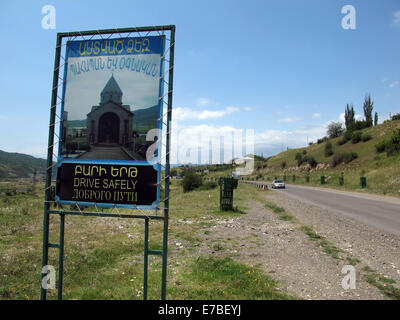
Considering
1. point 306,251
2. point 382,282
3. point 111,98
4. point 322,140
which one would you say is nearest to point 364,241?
point 306,251

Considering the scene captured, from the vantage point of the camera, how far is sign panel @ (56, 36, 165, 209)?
13.0 feet

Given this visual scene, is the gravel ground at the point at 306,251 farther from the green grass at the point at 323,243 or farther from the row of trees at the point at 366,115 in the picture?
the row of trees at the point at 366,115

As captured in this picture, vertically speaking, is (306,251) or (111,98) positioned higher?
(111,98)

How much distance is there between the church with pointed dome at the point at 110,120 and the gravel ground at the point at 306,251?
3.58 meters

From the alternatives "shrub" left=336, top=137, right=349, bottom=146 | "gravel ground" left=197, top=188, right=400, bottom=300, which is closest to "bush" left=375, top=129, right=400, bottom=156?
"shrub" left=336, top=137, right=349, bottom=146

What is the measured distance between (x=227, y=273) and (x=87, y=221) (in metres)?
8.33

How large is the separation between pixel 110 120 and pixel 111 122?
0.04 metres

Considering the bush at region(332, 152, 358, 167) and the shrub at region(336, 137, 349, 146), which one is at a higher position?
the shrub at region(336, 137, 349, 146)

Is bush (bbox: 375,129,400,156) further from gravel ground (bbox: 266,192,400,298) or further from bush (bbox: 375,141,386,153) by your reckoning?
gravel ground (bbox: 266,192,400,298)

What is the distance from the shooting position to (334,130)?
311ft

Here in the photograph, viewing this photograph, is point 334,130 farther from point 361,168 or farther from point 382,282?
point 382,282

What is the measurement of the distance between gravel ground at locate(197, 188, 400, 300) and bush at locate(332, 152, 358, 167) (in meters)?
47.8

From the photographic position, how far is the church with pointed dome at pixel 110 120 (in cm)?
412
